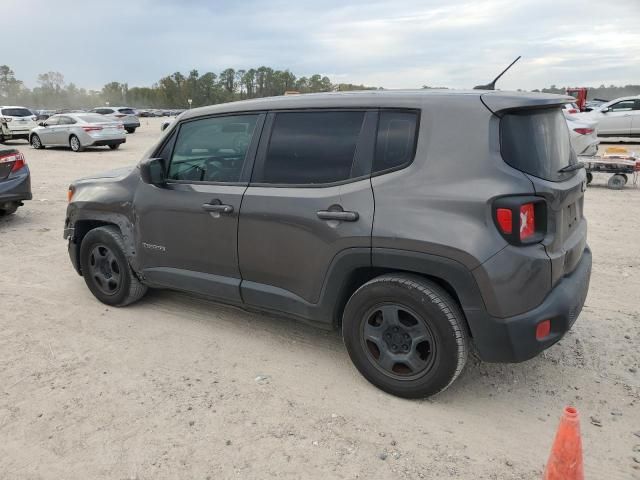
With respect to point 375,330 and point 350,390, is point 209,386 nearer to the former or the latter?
point 350,390

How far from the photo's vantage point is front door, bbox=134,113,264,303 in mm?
3705

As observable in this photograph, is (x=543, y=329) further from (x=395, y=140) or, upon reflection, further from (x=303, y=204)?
(x=303, y=204)

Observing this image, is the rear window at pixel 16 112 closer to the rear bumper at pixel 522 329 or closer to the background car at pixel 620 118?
the background car at pixel 620 118

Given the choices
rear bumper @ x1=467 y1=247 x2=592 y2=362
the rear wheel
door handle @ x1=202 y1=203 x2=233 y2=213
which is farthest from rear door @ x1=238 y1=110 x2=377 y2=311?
the rear wheel

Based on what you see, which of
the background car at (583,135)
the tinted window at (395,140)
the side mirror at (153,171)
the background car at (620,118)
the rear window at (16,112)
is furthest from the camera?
the rear window at (16,112)

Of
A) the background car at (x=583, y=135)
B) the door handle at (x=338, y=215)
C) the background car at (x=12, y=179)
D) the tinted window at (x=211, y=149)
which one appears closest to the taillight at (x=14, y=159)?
the background car at (x=12, y=179)

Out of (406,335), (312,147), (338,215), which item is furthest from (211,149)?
(406,335)

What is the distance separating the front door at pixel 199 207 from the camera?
3.71m

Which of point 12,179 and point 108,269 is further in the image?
point 12,179

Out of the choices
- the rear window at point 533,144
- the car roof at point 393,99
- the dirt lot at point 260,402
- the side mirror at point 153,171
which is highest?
the car roof at point 393,99

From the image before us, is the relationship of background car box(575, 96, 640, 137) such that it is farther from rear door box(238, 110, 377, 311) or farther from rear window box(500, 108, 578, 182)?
rear door box(238, 110, 377, 311)

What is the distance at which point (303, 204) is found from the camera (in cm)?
330

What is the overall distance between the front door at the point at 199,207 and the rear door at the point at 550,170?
1.72 metres

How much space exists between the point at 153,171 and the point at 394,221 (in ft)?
6.66
